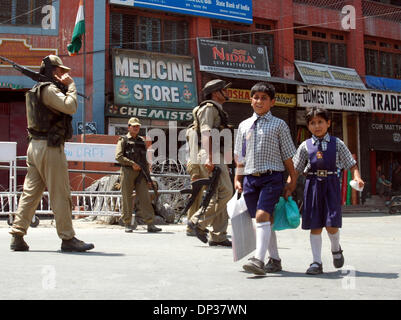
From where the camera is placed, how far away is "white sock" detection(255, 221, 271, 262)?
4422 mm

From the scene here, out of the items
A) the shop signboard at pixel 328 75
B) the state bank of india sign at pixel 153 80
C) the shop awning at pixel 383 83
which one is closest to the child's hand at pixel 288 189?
the state bank of india sign at pixel 153 80

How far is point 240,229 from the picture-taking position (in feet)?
15.4

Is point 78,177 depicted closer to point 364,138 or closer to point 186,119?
point 186,119

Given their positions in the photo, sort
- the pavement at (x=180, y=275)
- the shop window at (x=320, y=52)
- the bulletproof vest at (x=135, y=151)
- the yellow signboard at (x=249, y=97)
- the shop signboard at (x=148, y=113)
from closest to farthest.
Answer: the pavement at (x=180, y=275)
the bulletproof vest at (x=135, y=151)
the shop signboard at (x=148, y=113)
the yellow signboard at (x=249, y=97)
the shop window at (x=320, y=52)

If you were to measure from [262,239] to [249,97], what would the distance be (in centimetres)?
1621

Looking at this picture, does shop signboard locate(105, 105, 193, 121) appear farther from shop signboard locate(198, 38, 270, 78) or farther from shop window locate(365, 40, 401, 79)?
shop window locate(365, 40, 401, 79)

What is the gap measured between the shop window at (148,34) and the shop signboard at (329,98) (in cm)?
465

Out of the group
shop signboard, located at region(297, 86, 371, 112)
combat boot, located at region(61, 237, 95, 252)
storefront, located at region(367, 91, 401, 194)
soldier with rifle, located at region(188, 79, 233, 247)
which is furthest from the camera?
storefront, located at region(367, 91, 401, 194)

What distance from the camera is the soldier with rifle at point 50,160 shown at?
224 inches

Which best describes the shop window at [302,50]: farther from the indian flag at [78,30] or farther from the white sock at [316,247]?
the white sock at [316,247]

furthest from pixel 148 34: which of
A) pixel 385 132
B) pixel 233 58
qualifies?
pixel 385 132

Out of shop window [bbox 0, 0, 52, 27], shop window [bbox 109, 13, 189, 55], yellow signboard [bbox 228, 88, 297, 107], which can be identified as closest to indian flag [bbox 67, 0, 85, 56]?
shop window [bbox 0, 0, 52, 27]

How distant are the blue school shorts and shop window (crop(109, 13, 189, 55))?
14.3 meters
